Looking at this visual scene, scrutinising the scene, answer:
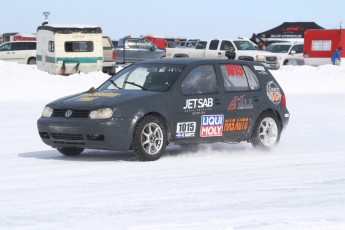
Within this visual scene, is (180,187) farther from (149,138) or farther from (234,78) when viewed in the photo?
(234,78)

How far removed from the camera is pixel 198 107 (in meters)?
11.2

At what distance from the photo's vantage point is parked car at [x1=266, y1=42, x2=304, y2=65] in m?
43.3

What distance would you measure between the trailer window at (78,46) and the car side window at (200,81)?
2297 centimetres

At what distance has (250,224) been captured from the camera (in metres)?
6.54

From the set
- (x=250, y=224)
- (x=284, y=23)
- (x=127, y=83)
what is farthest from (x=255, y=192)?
(x=284, y=23)

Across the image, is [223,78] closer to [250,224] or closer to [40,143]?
[40,143]

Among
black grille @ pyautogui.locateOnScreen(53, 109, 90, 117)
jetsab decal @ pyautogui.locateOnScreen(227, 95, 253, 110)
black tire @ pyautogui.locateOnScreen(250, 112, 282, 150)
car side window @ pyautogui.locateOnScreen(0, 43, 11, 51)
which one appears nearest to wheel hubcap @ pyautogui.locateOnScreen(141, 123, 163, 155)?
black grille @ pyautogui.locateOnScreen(53, 109, 90, 117)

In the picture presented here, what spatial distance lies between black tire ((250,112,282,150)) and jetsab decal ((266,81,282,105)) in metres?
0.25

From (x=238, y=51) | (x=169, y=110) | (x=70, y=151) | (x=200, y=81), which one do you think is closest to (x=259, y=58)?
(x=238, y=51)

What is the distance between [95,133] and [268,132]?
3.01 metres

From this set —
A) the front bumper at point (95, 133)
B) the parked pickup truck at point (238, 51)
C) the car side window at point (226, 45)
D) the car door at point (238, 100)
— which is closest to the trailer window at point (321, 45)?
the parked pickup truck at point (238, 51)

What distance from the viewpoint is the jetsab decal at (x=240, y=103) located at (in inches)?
457

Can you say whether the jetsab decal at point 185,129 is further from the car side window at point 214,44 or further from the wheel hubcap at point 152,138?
the car side window at point 214,44

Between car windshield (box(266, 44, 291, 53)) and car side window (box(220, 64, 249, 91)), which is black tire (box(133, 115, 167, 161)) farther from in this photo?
car windshield (box(266, 44, 291, 53))
